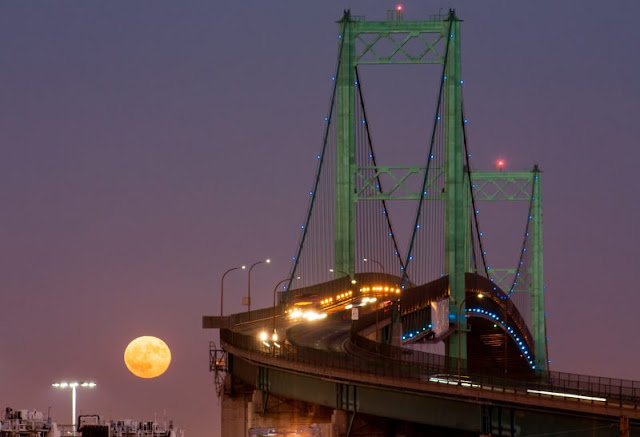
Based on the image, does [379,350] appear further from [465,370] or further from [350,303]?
[350,303]

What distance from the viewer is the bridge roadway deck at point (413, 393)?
210 ft

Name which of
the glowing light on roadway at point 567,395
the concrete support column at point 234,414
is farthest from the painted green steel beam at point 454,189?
the glowing light on roadway at point 567,395

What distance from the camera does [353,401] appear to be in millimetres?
78312

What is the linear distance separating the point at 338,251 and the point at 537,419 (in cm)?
5551

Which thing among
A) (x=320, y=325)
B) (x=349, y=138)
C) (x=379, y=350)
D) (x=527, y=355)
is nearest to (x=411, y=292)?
(x=320, y=325)

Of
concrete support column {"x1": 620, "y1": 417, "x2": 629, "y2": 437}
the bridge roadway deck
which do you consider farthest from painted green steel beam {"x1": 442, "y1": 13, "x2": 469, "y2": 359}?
concrete support column {"x1": 620, "y1": 417, "x2": 629, "y2": 437}

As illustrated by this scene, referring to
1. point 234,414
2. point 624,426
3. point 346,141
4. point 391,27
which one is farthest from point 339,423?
point 391,27

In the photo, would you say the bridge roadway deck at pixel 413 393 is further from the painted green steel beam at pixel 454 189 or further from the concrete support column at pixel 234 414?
the painted green steel beam at pixel 454 189

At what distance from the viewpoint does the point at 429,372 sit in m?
73.1

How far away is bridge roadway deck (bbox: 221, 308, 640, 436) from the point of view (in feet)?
210

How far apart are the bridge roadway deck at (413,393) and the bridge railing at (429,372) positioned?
6cm

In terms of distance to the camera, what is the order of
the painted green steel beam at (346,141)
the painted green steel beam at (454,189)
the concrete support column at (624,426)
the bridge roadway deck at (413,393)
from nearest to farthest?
the concrete support column at (624,426) < the bridge roadway deck at (413,393) < the painted green steel beam at (346,141) < the painted green steel beam at (454,189)

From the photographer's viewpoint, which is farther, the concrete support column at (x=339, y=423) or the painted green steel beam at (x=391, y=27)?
the painted green steel beam at (x=391, y=27)

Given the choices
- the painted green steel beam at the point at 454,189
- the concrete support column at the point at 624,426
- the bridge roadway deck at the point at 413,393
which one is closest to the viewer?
the concrete support column at the point at 624,426
